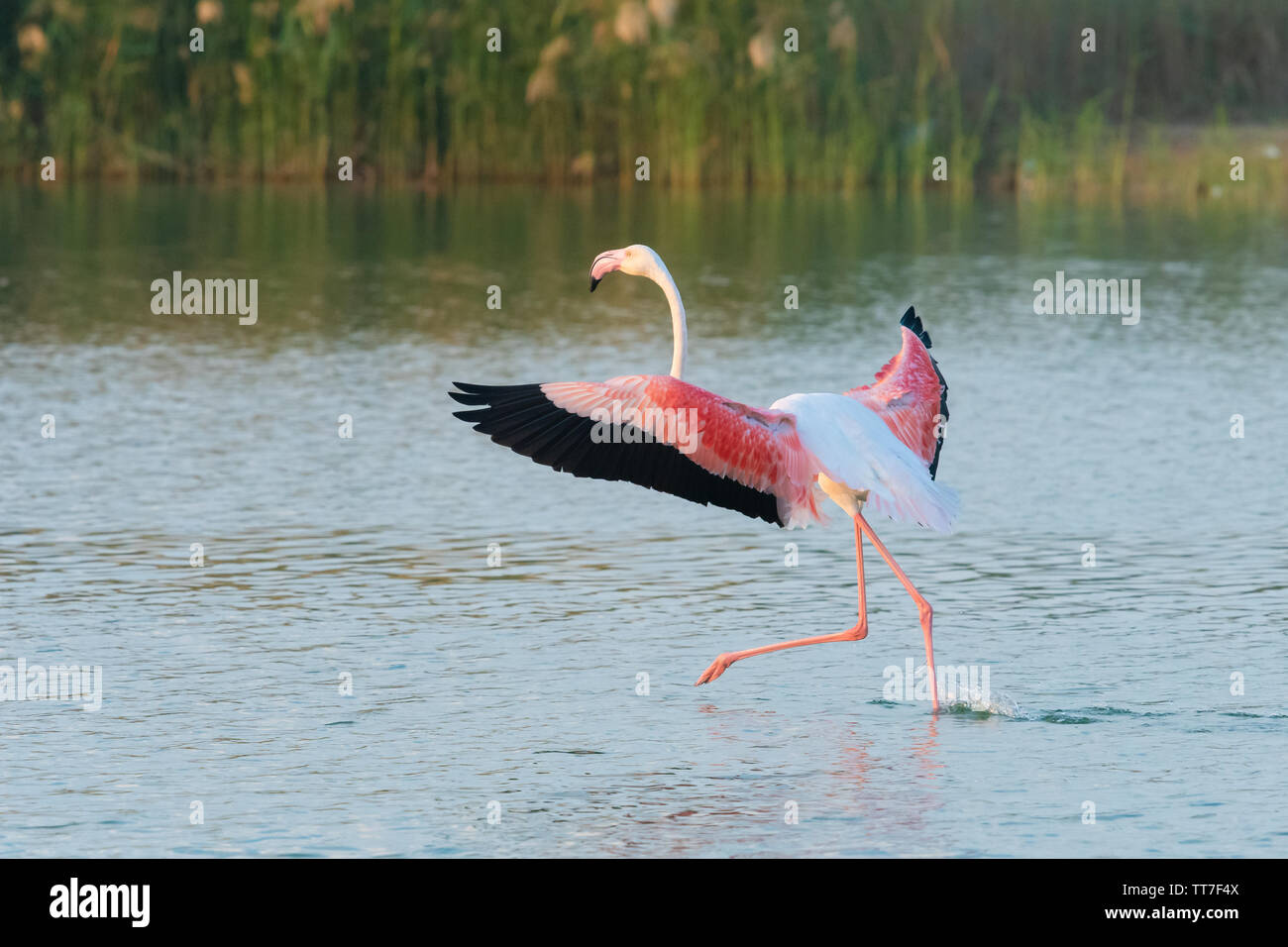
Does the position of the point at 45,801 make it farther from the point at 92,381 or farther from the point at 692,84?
the point at 692,84

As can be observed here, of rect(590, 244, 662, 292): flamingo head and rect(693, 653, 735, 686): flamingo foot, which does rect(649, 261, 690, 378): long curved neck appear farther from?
rect(693, 653, 735, 686): flamingo foot

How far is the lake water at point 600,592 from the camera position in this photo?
7117 millimetres

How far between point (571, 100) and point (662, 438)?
64.4 ft

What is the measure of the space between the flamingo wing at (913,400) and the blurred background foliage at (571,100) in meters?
17.4

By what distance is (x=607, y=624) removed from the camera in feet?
31.0

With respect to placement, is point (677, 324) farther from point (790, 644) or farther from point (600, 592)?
point (600, 592)

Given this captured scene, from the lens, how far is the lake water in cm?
712

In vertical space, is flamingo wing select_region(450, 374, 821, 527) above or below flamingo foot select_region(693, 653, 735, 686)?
above

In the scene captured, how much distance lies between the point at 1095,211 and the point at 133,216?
34.3 feet

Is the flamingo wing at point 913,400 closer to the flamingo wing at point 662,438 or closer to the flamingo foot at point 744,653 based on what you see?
the flamingo wing at point 662,438

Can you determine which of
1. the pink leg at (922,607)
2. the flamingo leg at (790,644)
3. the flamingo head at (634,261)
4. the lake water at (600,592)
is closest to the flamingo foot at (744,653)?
the flamingo leg at (790,644)

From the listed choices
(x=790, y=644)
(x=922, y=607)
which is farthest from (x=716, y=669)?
(x=922, y=607)

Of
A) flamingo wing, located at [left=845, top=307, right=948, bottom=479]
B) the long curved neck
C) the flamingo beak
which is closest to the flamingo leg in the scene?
flamingo wing, located at [left=845, top=307, right=948, bottom=479]
